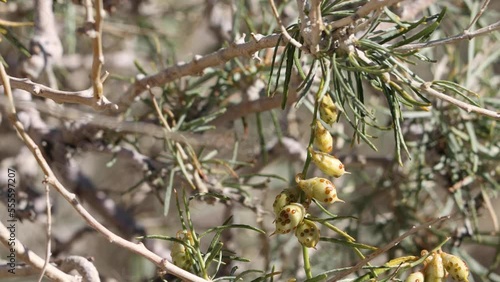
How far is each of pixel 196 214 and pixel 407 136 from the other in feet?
2.97

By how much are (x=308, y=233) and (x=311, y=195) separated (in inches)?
1.4

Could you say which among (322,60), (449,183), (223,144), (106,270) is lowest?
(106,270)

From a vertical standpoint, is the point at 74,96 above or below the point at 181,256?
above

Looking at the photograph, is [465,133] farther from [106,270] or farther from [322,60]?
[106,270]

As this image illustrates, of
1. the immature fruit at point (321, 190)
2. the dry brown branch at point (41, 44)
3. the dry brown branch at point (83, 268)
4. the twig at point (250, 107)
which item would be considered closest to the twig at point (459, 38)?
the immature fruit at point (321, 190)

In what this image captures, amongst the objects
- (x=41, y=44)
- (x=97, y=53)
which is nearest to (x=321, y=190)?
(x=97, y=53)

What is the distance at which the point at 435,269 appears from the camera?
704mm

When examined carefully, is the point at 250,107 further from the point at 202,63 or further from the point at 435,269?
the point at 435,269

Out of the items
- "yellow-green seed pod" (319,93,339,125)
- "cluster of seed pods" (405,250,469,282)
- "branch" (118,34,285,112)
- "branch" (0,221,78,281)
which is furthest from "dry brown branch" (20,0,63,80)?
"cluster of seed pods" (405,250,469,282)

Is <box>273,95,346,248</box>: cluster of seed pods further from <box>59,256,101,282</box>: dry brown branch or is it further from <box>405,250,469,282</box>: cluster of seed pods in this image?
<box>59,256,101,282</box>: dry brown branch

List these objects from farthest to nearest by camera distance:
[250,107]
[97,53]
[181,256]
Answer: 1. [250,107]
2. [181,256]
3. [97,53]

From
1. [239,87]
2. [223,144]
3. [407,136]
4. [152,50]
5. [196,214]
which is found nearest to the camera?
[223,144]

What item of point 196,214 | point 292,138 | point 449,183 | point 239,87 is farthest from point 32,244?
point 449,183

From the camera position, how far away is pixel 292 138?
4.39 ft
